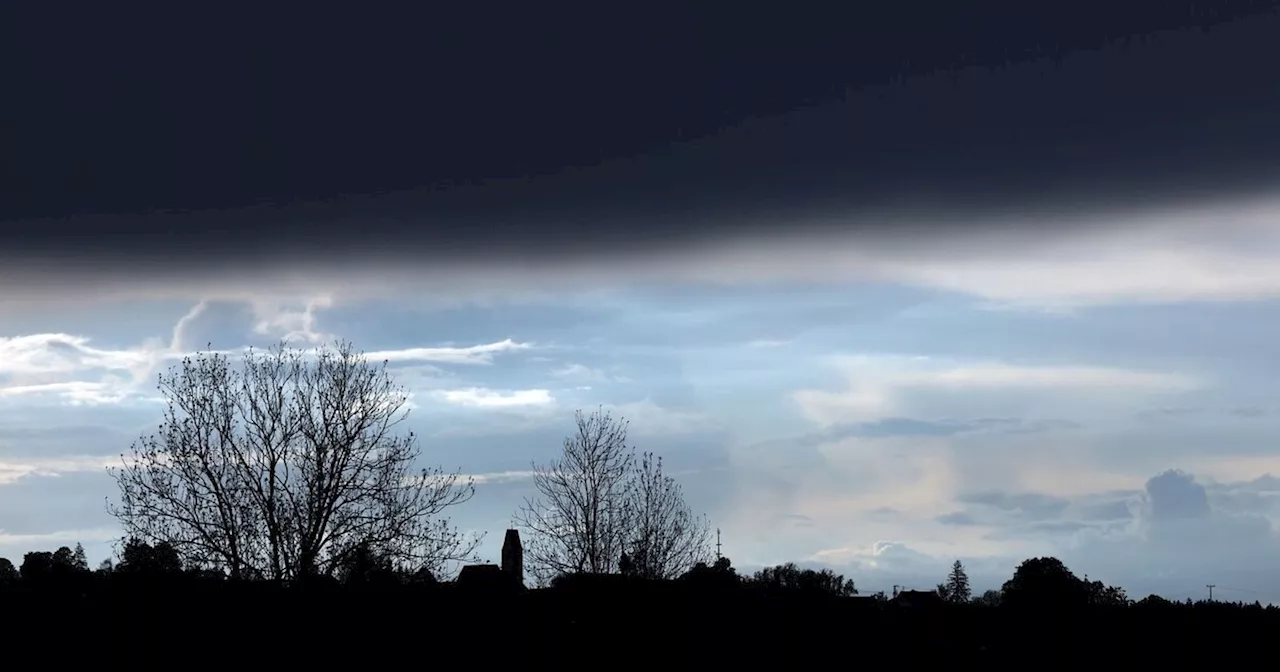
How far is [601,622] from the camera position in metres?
38.7

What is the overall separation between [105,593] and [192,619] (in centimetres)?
251

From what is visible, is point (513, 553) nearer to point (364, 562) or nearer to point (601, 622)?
point (364, 562)

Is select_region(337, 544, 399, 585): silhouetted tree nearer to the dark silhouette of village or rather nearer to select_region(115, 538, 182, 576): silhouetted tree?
select_region(115, 538, 182, 576): silhouetted tree

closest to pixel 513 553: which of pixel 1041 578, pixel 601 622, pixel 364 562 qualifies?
pixel 364 562

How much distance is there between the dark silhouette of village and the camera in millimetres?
33406

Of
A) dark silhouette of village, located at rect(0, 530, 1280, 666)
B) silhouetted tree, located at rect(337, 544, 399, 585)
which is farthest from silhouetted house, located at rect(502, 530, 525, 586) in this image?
dark silhouette of village, located at rect(0, 530, 1280, 666)

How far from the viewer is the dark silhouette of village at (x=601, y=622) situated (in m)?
33.4

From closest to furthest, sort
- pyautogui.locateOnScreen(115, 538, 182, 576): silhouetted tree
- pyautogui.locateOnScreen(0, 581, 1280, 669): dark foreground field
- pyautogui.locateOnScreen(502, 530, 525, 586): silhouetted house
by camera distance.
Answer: pyautogui.locateOnScreen(0, 581, 1280, 669): dark foreground field → pyautogui.locateOnScreen(115, 538, 182, 576): silhouetted tree → pyautogui.locateOnScreen(502, 530, 525, 586): silhouetted house

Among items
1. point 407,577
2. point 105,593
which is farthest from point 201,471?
point 105,593

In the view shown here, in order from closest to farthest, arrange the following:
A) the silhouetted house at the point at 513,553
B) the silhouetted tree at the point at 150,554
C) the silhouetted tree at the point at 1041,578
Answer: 1. the silhouetted tree at the point at 150,554
2. the silhouetted house at the point at 513,553
3. the silhouetted tree at the point at 1041,578

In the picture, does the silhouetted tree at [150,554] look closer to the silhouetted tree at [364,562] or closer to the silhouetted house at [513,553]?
the silhouetted tree at [364,562]

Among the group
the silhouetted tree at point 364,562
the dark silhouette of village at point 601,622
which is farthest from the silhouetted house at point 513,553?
the dark silhouette of village at point 601,622

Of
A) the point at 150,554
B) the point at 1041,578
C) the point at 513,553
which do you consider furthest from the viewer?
the point at 1041,578

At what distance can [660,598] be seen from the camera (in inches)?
1631
